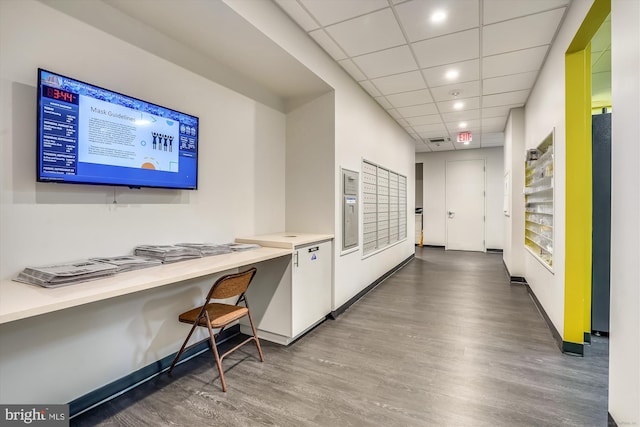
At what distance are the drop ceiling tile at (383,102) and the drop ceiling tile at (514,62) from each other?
4.50 feet

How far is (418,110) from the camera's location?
510 centimetres

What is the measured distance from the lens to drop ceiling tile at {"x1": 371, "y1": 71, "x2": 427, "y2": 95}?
3801 millimetres

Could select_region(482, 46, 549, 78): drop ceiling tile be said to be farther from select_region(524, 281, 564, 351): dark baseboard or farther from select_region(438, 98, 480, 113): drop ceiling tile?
select_region(524, 281, 564, 351): dark baseboard

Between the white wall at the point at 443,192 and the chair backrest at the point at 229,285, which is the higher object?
the white wall at the point at 443,192

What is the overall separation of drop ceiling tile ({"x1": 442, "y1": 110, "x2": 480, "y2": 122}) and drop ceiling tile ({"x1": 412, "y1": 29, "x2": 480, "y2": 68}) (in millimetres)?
2028

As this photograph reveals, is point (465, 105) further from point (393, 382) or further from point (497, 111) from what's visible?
point (393, 382)

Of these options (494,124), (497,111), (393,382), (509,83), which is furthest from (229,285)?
(494,124)

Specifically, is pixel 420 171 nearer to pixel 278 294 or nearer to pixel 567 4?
pixel 567 4

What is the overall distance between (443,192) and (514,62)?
226 inches

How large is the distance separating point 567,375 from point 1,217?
377 cm

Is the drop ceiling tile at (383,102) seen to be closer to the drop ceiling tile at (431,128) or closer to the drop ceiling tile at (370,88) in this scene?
the drop ceiling tile at (370,88)

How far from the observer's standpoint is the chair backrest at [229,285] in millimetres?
2100

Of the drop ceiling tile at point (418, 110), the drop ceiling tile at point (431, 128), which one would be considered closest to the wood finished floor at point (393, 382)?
the drop ceiling tile at point (418, 110)

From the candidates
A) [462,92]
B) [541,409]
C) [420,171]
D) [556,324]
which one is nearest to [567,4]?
[462,92]
